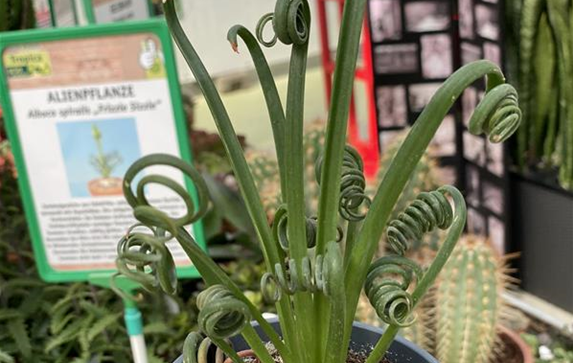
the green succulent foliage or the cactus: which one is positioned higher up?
the cactus

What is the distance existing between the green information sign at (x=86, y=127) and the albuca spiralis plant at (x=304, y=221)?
0.44m

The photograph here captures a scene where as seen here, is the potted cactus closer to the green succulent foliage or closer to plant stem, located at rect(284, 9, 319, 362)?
the green succulent foliage

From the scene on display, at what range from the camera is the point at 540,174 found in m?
1.59

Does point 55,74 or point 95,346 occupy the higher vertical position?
point 55,74

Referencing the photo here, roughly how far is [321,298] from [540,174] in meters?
1.13

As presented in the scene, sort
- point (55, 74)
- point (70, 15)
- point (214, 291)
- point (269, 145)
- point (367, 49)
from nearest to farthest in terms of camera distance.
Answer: point (214, 291) < point (55, 74) < point (70, 15) < point (367, 49) < point (269, 145)

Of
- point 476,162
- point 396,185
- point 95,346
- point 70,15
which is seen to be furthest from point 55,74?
point 476,162

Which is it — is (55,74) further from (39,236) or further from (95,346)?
(95,346)

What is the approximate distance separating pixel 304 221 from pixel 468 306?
1.98ft

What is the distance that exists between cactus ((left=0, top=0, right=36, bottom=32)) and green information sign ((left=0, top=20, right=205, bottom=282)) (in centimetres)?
34

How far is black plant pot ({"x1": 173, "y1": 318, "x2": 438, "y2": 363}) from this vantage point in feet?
2.09

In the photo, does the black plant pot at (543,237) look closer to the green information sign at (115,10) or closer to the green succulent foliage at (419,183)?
the green succulent foliage at (419,183)

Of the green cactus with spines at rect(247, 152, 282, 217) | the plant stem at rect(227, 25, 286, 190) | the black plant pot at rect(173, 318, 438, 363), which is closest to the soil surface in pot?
the black plant pot at rect(173, 318, 438, 363)

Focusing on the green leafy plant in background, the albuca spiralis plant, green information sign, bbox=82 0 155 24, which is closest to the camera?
the albuca spiralis plant
